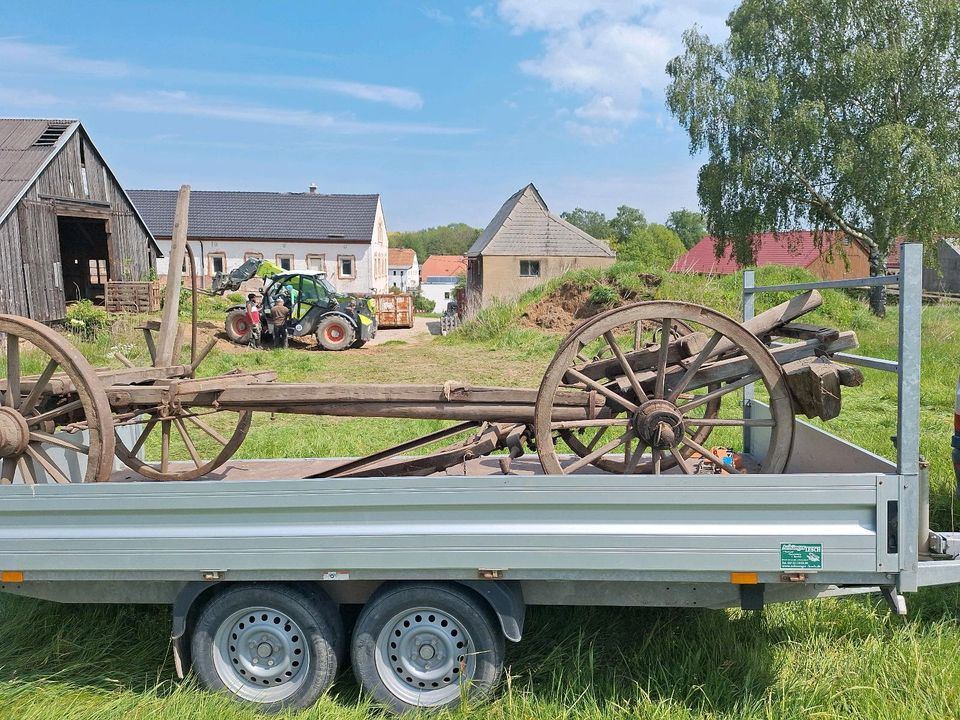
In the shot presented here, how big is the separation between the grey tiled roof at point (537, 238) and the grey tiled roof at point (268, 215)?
15.8 meters

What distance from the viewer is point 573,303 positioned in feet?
67.3

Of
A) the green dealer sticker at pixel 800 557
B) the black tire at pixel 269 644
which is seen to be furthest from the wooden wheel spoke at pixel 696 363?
the black tire at pixel 269 644

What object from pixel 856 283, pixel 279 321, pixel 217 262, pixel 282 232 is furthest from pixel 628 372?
pixel 217 262

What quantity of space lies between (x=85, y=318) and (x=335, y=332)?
→ 22.9 ft

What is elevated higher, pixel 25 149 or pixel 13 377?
pixel 25 149

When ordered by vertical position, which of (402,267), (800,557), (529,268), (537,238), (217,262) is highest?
(402,267)

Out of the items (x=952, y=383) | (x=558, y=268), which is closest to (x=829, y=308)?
(x=952, y=383)

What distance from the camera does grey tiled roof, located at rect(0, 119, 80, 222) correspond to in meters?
19.0

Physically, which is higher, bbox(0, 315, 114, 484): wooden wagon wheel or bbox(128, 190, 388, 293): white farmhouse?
bbox(128, 190, 388, 293): white farmhouse

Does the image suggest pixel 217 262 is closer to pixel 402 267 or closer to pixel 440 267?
pixel 402 267

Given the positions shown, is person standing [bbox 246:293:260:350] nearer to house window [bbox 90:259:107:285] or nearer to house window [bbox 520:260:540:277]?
house window [bbox 90:259:107:285]

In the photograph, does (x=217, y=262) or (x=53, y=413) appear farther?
(x=217, y=262)

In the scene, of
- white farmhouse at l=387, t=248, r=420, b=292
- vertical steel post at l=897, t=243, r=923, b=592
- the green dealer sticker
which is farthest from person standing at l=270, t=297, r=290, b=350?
white farmhouse at l=387, t=248, r=420, b=292

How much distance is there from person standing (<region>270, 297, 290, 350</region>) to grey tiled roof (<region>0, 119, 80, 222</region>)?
671 cm
